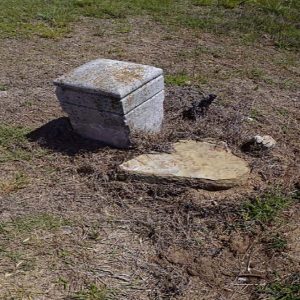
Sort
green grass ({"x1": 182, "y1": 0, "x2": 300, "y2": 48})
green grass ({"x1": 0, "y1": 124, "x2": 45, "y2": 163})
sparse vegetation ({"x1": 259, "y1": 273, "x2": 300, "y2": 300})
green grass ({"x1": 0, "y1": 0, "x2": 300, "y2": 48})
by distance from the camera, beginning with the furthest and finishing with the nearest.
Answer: green grass ({"x1": 0, "y1": 0, "x2": 300, "y2": 48}), green grass ({"x1": 182, "y1": 0, "x2": 300, "y2": 48}), green grass ({"x1": 0, "y1": 124, "x2": 45, "y2": 163}), sparse vegetation ({"x1": 259, "y1": 273, "x2": 300, "y2": 300})

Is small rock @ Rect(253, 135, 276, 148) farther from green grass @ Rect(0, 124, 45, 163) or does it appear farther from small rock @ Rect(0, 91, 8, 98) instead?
small rock @ Rect(0, 91, 8, 98)

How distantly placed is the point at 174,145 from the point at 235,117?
0.77 m

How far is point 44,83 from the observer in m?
5.64

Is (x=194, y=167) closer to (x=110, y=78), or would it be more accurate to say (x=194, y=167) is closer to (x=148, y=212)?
(x=148, y=212)

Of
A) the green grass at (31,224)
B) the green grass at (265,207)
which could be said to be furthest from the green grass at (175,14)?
the green grass at (31,224)

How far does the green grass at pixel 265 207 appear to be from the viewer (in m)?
3.36

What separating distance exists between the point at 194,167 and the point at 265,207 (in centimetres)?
57

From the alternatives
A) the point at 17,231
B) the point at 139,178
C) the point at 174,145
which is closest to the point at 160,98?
the point at 174,145

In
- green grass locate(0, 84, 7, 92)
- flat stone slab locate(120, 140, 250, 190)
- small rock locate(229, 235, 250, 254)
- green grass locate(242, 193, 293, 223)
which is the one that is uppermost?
flat stone slab locate(120, 140, 250, 190)

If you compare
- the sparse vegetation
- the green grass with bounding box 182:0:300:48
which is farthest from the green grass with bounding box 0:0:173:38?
the sparse vegetation

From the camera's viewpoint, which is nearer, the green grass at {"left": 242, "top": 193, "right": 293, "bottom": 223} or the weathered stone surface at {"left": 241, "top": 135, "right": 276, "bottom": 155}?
the green grass at {"left": 242, "top": 193, "right": 293, "bottom": 223}

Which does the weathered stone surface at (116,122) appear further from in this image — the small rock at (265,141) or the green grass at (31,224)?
the green grass at (31,224)

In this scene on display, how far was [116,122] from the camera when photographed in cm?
405

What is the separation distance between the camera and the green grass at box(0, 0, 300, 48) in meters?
7.23
